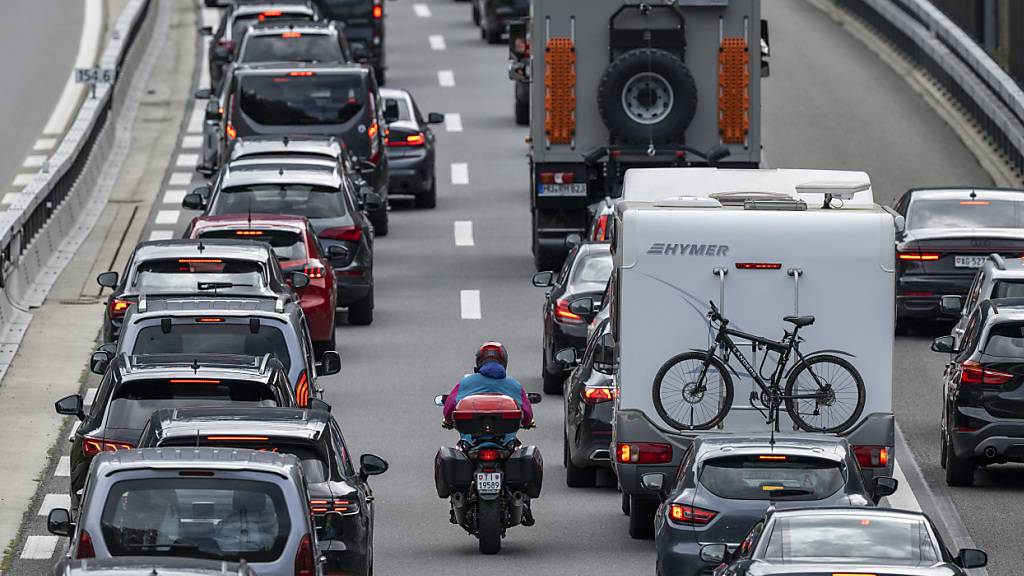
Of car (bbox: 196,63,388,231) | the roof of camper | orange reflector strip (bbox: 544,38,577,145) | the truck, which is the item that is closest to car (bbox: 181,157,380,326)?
orange reflector strip (bbox: 544,38,577,145)

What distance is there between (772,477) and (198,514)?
14.2ft

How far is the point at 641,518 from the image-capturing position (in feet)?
65.7

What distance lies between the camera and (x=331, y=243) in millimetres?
29734

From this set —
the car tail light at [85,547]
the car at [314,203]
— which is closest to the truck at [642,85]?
the car at [314,203]

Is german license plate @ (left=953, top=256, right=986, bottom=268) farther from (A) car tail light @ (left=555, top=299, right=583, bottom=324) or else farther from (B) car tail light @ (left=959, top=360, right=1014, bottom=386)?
(B) car tail light @ (left=959, top=360, right=1014, bottom=386)

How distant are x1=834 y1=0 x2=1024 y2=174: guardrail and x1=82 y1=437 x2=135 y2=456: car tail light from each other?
25.1m

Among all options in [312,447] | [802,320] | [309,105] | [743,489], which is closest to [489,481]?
[802,320]

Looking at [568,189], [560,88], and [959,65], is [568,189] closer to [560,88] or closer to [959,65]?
[560,88]

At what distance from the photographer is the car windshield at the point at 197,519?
45.2 ft

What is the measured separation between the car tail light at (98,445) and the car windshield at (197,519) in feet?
12.4

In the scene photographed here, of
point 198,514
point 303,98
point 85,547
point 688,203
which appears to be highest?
point 688,203

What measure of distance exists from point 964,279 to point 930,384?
237 centimetres

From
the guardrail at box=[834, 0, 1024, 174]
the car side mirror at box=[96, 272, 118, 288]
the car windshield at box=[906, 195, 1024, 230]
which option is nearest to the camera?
the car side mirror at box=[96, 272, 118, 288]

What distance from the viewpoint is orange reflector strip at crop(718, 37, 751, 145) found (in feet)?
103
